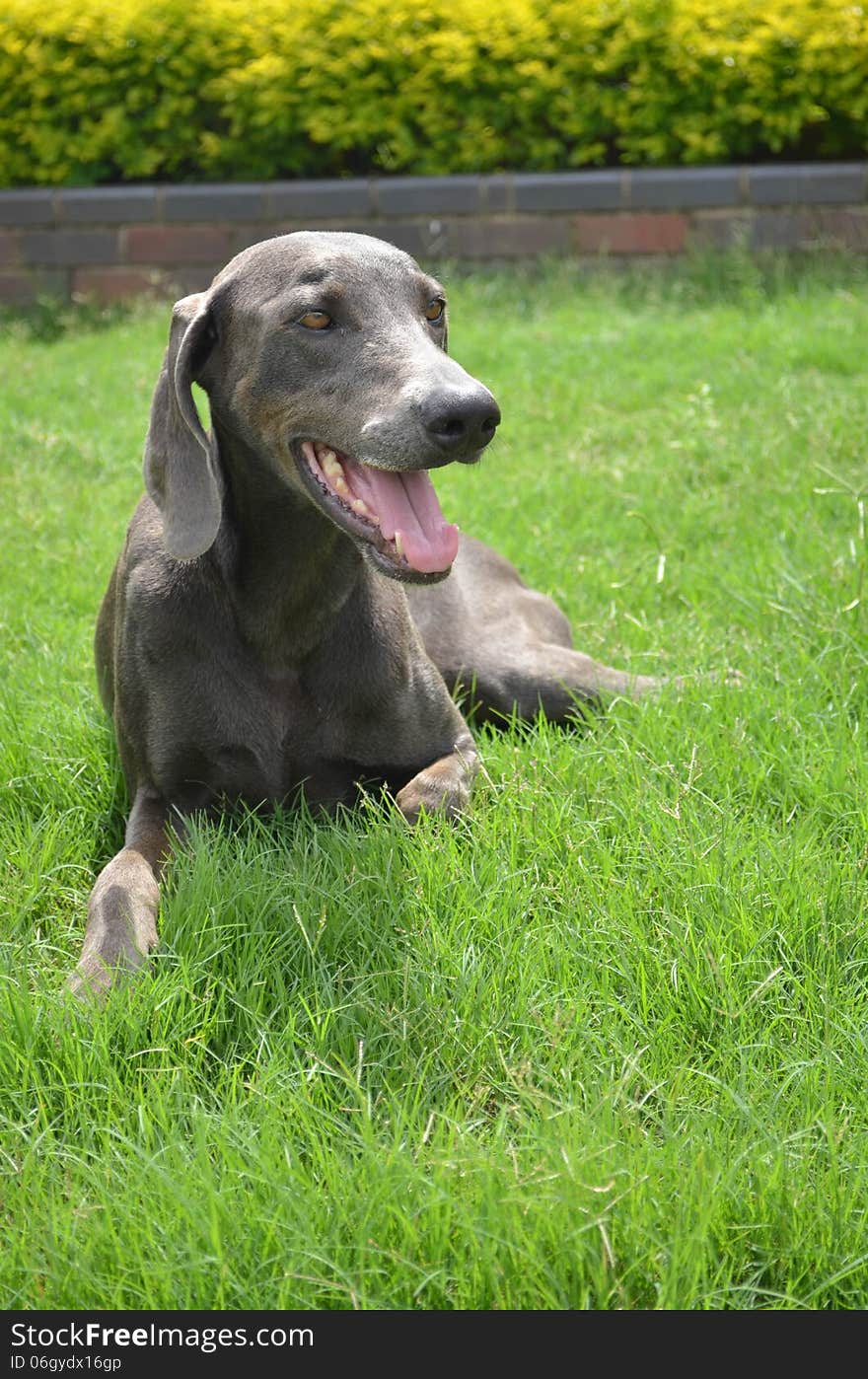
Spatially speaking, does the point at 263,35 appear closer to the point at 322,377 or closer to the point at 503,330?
the point at 503,330

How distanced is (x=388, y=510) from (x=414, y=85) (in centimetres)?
629

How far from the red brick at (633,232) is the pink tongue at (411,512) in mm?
5683

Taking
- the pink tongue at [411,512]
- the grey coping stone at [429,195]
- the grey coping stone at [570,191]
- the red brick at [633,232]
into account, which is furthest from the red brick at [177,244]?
the pink tongue at [411,512]

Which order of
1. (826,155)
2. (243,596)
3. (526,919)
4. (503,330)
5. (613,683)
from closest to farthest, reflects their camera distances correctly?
1. (526,919)
2. (243,596)
3. (613,683)
4. (503,330)
5. (826,155)

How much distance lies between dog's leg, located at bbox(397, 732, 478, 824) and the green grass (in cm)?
6

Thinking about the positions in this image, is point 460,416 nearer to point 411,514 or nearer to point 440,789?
point 411,514

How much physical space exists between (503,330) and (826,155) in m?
2.39

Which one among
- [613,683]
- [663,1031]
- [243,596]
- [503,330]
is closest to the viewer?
[663,1031]

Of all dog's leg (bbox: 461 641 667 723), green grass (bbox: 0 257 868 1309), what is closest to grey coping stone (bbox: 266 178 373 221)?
green grass (bbox: 0 257 868 1309)

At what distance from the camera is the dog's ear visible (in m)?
2.98

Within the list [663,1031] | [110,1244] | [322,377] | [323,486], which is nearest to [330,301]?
[322,377]

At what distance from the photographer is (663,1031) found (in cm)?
239

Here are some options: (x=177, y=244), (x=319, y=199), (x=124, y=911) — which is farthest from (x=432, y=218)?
(x=124, y=911)

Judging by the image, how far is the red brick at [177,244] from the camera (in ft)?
28.2
